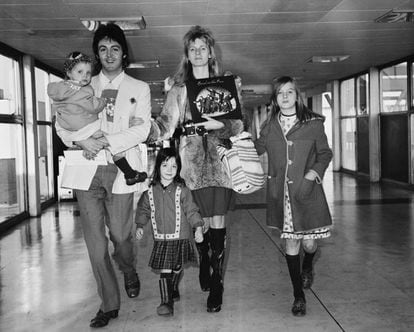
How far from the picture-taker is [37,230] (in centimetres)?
677

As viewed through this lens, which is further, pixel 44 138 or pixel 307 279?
pixel 44 138

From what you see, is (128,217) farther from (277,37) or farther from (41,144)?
(41,144)

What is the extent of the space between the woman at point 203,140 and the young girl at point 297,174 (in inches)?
12.4

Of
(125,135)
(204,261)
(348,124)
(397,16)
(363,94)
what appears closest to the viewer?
(125,135)

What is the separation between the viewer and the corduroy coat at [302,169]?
3252 millimetres

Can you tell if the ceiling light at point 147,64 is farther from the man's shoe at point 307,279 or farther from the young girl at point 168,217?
the young girl at point 168,217

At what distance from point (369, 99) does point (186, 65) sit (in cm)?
1024

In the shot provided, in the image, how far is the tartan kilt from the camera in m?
3.21

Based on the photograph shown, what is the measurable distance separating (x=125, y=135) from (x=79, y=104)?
0.30 m

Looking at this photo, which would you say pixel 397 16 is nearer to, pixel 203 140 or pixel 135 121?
pixel 203 140

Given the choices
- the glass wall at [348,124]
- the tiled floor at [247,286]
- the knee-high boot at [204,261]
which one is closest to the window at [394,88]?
the glass wall at [348,124]

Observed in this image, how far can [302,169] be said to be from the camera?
3.26 metres

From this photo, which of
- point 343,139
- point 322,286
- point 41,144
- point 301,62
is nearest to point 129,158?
point 322,286

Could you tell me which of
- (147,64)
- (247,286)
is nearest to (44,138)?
(147,64)
